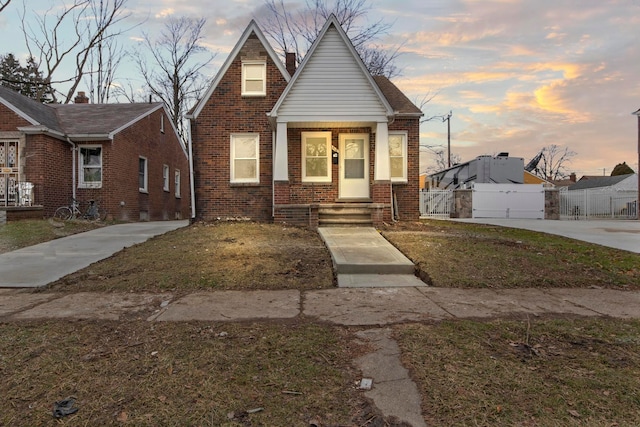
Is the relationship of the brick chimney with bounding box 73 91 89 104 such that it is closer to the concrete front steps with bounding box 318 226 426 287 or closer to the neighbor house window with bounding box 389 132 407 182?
the neighbor house window with bounding box 389 132 407 182

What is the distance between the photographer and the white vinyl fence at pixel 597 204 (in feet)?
68.9

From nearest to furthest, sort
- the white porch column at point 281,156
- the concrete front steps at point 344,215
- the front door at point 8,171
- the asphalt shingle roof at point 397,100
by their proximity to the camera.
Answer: the concrete front steps at point 344,215
the white porch column at point 281,156
the asphalt shingle roof at point 397,100
the front door at point 8,171

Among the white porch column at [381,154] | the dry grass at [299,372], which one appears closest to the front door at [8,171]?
the white porch column at [381,154]

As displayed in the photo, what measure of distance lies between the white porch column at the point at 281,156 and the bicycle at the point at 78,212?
8600mm

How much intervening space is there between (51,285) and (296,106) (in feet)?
25.1

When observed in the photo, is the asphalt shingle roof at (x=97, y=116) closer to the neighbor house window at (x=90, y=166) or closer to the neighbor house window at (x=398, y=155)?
the neighbor house window at (x=90, y=166)

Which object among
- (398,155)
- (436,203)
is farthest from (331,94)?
(436,203)

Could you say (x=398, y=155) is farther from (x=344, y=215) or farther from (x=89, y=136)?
(x=89, y=136)

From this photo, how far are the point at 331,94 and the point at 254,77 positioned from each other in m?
3.27

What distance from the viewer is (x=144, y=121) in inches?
734

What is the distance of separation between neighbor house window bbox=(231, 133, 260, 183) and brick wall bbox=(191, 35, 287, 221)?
0.15 m

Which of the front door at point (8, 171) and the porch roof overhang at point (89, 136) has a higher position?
the porch roof overhang at point (89, 136)

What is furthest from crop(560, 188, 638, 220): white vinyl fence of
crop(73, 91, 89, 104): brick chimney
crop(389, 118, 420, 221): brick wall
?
crop(73, 91, 89, 104): brick chimney

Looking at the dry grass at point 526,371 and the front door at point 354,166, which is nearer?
the dry grass at point 526,371
